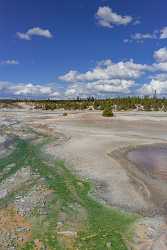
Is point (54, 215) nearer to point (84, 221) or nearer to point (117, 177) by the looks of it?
point (84, 221)

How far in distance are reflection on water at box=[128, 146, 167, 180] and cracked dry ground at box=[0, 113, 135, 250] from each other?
3868 mm

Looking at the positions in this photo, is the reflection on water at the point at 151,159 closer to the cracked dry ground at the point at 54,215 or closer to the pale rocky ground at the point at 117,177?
the pale rocky ground at the point at 117,177

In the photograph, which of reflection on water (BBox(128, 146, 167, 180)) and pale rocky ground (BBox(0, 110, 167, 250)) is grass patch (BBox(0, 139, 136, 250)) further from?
reflection on water (BBox(128, 146, 167, 180))

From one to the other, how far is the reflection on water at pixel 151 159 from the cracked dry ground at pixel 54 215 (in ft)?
12.7

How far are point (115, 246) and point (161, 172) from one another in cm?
840

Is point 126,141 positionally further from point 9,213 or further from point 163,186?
point 9,213

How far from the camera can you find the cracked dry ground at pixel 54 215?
9.59 meters

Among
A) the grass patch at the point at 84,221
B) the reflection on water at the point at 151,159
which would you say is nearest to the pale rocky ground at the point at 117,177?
the grass patch at the point at 84,221

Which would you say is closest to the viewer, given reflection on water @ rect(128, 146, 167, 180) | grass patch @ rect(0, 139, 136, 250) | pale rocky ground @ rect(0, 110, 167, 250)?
grass patch @ rect(0, 139, 136, 250)

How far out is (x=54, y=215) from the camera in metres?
11.6

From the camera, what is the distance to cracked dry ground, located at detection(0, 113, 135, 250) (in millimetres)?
9594

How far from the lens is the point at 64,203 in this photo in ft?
41.9

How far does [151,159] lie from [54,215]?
10.5 meters

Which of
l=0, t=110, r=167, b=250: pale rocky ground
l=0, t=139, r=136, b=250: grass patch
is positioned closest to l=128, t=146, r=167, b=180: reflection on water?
l=0, t=110, r=167, b=250: pale rocky ground
